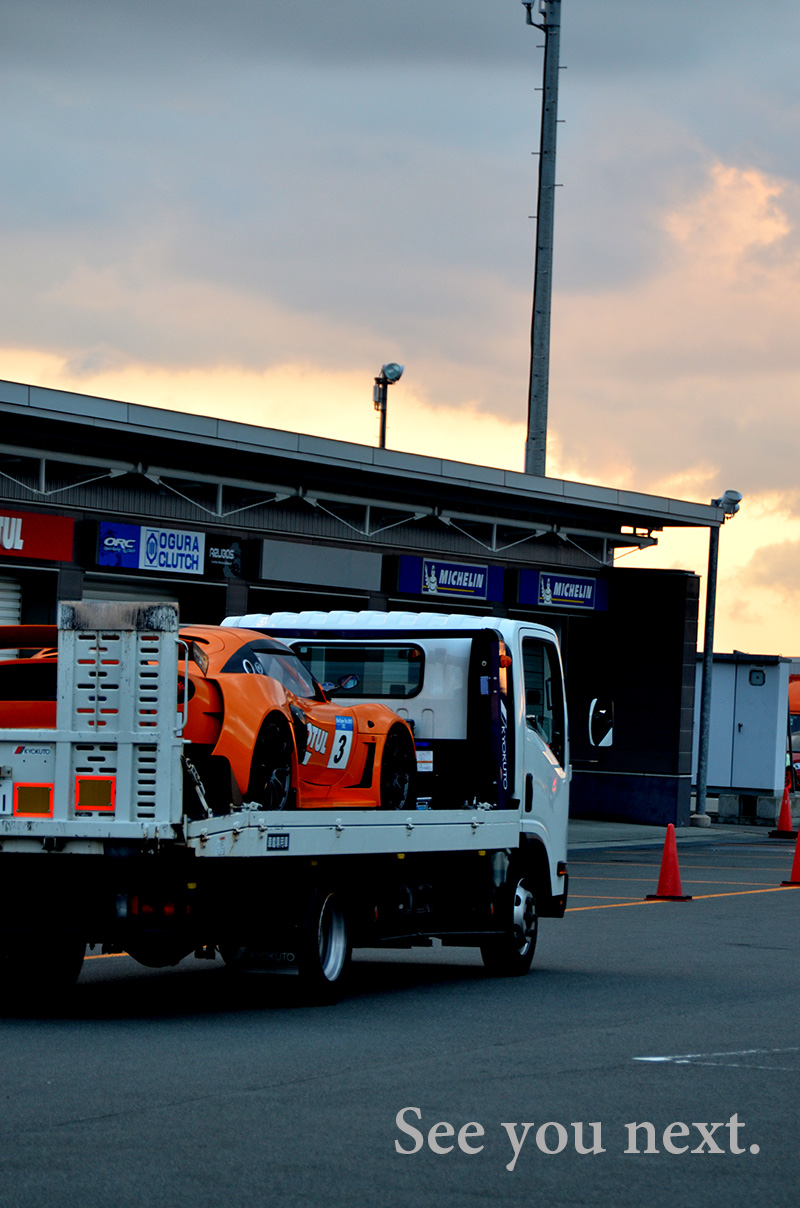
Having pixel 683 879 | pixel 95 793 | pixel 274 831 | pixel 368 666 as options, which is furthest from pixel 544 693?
pixel 683 879

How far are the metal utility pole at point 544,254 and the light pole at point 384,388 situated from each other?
2.83 meters

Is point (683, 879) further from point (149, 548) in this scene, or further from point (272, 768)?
point (272, 768)

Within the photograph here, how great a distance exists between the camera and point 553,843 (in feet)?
44.7

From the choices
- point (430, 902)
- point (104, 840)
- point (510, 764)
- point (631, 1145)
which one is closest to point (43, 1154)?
point (631, 1145)

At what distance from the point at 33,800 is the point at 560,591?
26876mm

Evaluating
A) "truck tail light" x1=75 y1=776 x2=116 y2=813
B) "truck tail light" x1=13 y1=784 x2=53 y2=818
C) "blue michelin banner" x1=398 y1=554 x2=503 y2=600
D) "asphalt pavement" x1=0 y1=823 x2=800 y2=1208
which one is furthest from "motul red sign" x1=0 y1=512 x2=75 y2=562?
"truck tail light" x1=75 y1=776 x2=116 y2=813

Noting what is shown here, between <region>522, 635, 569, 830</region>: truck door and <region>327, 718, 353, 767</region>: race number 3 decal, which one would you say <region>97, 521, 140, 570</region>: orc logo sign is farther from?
<region>327, 718, 353, 767</region>: race number 3 decal

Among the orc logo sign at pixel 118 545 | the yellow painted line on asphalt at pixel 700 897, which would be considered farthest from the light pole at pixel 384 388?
the yellow painted line on asphalt at pixel 700 897

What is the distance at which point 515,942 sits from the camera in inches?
508

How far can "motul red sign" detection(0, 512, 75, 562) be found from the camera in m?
25.4

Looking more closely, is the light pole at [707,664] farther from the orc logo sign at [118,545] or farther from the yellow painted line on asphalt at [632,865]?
the orc logo sign at [118,545]

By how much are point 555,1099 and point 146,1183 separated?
2325mm

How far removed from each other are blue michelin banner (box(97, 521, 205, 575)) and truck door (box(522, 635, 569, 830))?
13947 mm

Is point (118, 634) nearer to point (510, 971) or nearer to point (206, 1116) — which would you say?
point (206, 1116)
